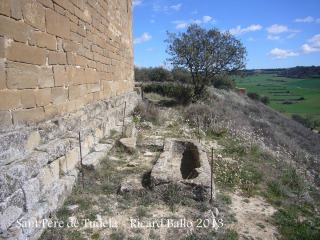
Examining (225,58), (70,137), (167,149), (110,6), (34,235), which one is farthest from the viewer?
(225,58)

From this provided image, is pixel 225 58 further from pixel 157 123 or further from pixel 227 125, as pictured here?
pixel 157 123

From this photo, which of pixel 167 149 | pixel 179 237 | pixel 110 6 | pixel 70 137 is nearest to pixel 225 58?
pixel 110 6

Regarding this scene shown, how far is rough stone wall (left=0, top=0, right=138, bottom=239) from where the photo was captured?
2662 mm

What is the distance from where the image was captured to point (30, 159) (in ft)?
9.65

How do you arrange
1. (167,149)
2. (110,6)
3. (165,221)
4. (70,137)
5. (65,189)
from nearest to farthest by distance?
(165,221) < (65,189) < (70,137) < (167,149) < (110,6)

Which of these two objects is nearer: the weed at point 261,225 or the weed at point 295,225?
the weed at point 295,225

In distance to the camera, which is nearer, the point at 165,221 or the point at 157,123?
the point at 165,221

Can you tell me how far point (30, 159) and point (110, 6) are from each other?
5071mm

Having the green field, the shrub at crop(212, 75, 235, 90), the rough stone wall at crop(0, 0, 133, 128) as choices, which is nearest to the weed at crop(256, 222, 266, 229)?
the rough stone wall at crop(0, 0, 133, 128)

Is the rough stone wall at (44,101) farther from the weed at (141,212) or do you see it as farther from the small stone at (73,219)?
the weed at (141,212)

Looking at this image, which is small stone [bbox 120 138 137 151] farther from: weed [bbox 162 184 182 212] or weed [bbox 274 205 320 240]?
weed [bbox 274 205 320 240]

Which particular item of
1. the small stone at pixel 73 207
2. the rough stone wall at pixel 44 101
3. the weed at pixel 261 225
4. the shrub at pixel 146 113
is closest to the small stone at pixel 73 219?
the small stone at pixel 73 207

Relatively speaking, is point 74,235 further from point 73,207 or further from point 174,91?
point 174,91

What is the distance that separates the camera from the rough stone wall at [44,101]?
266 cm
